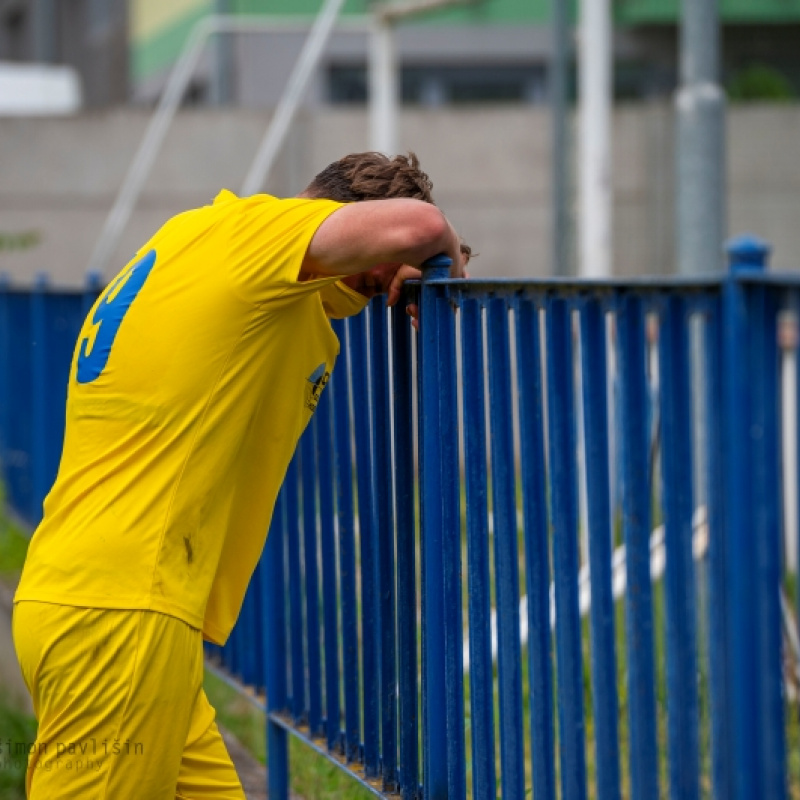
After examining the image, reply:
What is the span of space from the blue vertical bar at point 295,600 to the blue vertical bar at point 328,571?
7.2 inches

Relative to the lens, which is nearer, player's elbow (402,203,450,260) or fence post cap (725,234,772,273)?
fence post cap (725,234,772,273)

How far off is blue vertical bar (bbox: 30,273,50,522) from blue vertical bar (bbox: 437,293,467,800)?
160 inches

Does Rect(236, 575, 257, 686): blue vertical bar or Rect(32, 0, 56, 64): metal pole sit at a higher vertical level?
Rect(32, 0, 56, 64): metal pole

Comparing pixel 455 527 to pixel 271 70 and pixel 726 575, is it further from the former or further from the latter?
pixel 271 70

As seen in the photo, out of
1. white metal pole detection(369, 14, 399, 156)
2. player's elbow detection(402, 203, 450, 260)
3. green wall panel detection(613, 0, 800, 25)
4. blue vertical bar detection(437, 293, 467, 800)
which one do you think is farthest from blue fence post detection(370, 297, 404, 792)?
green wall panel detection(613, 0, 800, 25)

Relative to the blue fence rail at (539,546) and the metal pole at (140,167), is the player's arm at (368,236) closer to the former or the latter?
the blue fence rail at (539,546)

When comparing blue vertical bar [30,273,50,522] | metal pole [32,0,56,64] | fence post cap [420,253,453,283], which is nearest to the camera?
fence post cap [420,253,453,283]

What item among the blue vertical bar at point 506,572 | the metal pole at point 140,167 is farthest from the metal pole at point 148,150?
the blue vertical bar at point 506,572

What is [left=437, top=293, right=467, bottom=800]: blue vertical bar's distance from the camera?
279 centimetres

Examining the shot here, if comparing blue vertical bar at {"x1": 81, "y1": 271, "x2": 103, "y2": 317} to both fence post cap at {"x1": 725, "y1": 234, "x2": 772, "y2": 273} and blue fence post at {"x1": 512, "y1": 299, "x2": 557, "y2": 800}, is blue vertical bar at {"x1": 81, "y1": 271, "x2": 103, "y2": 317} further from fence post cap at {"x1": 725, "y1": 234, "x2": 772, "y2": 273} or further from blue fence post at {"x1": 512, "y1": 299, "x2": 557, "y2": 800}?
fence post cap at {"x1": 725, "y1": 234, "x2": 772, "y2": 273}

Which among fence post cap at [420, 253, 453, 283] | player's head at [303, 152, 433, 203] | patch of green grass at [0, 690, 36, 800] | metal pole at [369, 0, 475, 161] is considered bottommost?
patch of green grass at [0, 690, 36, 800]

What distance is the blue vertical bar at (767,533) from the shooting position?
1830mm

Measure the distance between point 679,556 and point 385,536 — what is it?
111cm

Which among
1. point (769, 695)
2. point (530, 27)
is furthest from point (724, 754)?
point (530, 27)
